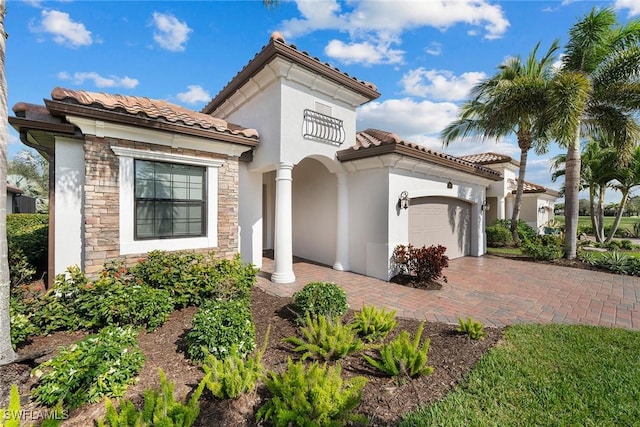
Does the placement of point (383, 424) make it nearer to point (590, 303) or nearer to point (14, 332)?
point (14, 332)

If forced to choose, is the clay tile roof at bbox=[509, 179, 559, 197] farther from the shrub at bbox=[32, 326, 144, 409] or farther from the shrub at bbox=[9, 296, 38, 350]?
the shrub at bbox=[9, 296, 38, 350]

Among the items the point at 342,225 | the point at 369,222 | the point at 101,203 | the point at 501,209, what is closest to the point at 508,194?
the point at 501,209

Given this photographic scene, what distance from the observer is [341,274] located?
8344 millimetres

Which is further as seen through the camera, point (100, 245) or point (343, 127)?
point (343, 127)

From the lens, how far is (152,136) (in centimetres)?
564

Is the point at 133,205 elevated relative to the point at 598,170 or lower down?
lower down

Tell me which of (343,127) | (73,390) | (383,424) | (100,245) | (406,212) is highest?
(343,127)

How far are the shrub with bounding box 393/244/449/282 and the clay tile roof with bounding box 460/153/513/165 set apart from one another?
41.2 feet

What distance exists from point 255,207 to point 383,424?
21.4ft

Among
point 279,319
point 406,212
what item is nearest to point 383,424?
point 279,319

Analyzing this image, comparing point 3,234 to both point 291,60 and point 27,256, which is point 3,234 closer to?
point 27,256

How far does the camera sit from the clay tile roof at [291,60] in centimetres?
625

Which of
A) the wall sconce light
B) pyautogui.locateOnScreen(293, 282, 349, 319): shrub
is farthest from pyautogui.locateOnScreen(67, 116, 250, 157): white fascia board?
the wall sconce light

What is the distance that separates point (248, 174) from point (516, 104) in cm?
1094
